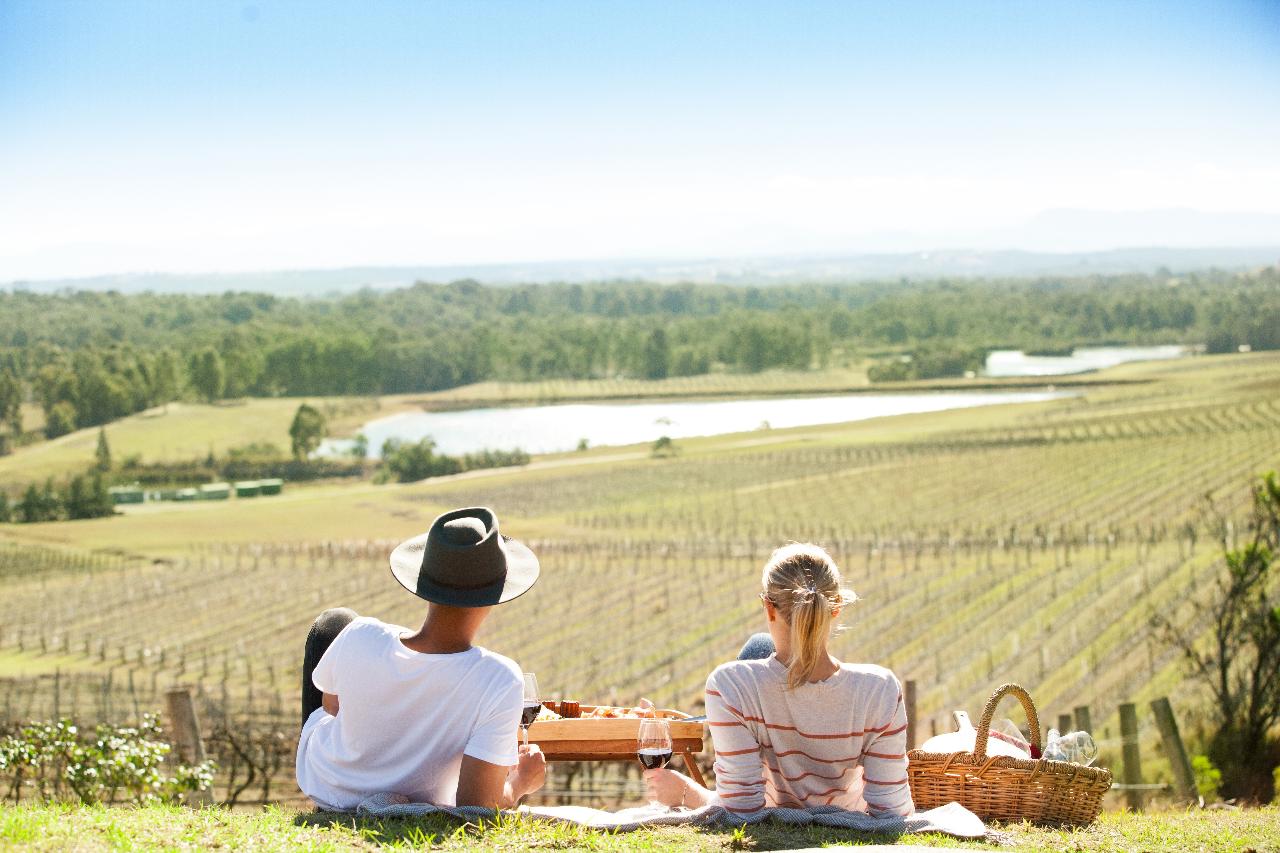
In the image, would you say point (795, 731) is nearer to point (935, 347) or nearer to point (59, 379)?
point (59, 379)

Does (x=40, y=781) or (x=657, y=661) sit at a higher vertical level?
(x=40, y=781)

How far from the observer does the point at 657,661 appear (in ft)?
83.6

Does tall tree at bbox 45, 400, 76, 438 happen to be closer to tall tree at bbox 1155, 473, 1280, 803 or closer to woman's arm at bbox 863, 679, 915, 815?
tall tree at bbox 1155, 473, 1280, 803

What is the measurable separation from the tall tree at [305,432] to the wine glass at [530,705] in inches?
3216

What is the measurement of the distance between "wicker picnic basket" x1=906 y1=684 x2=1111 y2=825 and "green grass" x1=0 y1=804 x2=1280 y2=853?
3.8 inches

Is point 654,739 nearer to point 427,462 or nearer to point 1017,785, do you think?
point 1017,785

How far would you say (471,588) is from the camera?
3395mm

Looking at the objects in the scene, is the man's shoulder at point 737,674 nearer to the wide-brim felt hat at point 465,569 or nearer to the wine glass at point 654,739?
the wine glass at point 654,739

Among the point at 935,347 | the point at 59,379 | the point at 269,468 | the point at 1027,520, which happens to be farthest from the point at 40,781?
the point at 935,347

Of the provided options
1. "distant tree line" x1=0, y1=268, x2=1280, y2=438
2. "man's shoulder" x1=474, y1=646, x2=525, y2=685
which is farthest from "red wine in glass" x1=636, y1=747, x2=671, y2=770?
"distant tree line" x1=0, y1=268, x2=1280, y2=438

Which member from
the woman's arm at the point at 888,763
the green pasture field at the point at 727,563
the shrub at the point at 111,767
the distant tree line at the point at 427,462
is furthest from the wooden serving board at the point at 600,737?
the distant tree line at the point at 427,462

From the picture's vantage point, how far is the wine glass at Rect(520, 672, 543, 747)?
382 centimetres

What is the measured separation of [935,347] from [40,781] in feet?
392

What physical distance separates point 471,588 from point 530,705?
599 millimetres
